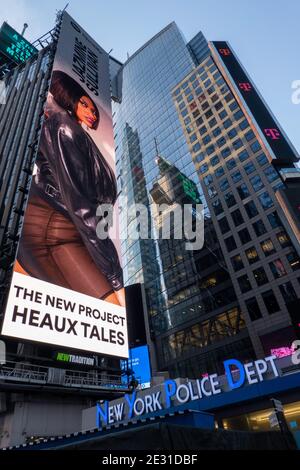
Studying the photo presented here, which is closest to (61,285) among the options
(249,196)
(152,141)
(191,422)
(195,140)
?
(191,422)

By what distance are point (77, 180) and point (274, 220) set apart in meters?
33.7

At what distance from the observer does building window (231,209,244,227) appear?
55.0 m

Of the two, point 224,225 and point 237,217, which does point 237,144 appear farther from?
point 224,225

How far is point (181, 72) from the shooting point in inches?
3526

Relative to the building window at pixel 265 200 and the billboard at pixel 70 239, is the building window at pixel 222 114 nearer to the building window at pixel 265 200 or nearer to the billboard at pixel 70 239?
the building window at pixel 265 200

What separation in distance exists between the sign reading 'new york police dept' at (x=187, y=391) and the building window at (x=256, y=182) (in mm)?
38613

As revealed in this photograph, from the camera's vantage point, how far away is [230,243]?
54844 millimetres

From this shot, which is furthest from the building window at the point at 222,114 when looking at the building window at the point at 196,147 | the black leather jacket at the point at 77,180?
the black leather jacket at the point at 77,180

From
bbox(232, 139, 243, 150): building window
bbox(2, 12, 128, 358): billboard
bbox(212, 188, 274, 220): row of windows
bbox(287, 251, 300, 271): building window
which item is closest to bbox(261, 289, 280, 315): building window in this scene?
bbox(287, 251, 300, 271): building window

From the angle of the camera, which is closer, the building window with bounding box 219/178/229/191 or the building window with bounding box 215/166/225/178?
the building window with bounding box 219/178/229/191

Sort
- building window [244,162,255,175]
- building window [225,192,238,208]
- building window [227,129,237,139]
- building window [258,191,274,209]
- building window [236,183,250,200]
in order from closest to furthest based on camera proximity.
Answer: building window [258,191,274,209] → building window [236,183,250,200] → building window [244,162,255,175] → building window [225,192,238,208] → building window [227,129,237,139]

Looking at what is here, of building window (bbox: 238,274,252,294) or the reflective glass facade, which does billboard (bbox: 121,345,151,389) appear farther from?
building window (bbox: 238,274,252,294)

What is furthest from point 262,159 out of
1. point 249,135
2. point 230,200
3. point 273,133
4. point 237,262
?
point 237,262

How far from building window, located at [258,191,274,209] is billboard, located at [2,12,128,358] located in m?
28.9
